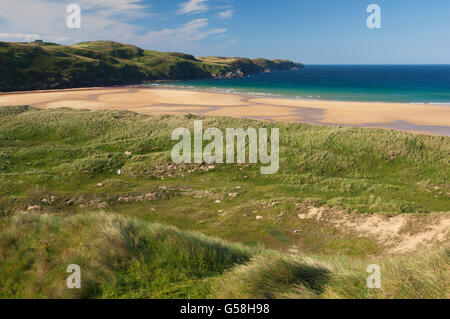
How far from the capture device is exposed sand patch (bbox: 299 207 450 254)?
1027cm

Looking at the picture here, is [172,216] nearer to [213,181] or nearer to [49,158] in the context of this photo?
[213,181]

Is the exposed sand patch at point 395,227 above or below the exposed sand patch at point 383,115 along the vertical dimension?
below

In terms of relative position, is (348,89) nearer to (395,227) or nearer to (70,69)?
(395,227)

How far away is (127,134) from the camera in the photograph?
88.5 feet

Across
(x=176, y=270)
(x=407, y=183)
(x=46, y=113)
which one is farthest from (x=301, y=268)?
(x=46, y=113)

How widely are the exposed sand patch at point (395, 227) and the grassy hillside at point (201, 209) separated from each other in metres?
0.13

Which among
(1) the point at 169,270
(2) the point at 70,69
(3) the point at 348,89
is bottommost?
(1) the point at 169,270

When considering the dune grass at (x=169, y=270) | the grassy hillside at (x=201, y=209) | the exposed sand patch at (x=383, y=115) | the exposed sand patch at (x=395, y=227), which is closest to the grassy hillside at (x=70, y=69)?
the grassy hillside at (x=201, y=209)

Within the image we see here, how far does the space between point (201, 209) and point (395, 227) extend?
8.26 metres

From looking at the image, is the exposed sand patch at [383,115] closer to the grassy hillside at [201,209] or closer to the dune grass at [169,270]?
the grassy hillside at [201,209]

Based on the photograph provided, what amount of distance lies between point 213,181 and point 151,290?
13.4 meters

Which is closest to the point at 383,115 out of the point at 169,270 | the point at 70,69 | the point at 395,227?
the point at 395,227

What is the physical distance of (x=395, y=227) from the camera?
Result: 11.6 m

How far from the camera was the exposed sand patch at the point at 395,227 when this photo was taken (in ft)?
33.7
